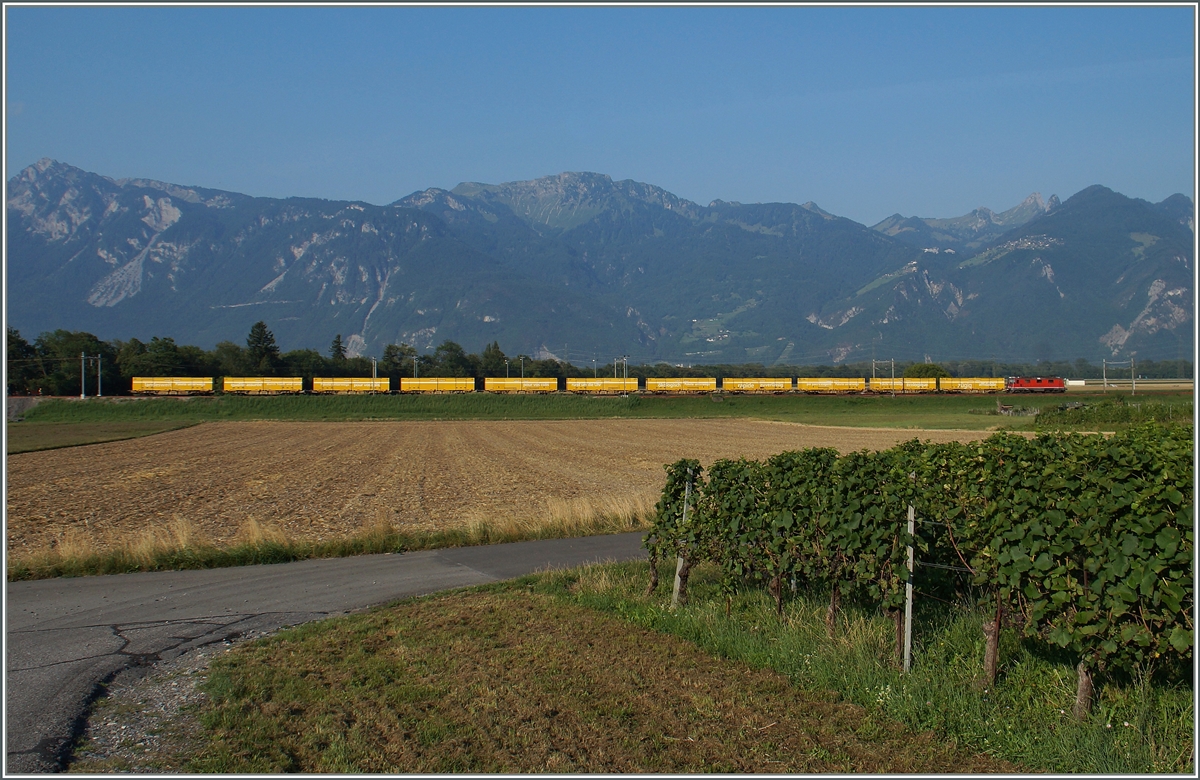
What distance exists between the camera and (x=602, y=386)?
4838 inches

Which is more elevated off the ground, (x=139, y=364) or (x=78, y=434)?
(x=139, y=364)

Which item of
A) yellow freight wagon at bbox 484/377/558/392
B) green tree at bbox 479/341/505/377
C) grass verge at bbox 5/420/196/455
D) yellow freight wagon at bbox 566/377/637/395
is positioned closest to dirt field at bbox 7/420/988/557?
grass verge at bbox 5/420/196/455

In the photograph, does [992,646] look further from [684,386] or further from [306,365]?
[306,365]

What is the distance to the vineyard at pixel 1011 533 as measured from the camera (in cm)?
598

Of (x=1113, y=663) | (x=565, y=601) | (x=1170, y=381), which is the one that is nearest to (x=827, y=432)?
(x=565, y=601)

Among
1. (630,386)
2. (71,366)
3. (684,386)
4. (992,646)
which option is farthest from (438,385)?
(992,646)

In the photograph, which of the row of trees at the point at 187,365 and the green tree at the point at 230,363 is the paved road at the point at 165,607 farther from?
the green tree at the point at 230,363

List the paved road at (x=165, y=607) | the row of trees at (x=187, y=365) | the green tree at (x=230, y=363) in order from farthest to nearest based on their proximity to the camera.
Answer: the green tree at (x=230, y=363) → the row of trees at (x=187, y=365) → the paved road at (x=165, y=607)

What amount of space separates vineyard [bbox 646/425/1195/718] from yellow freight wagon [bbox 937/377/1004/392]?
4836 inches

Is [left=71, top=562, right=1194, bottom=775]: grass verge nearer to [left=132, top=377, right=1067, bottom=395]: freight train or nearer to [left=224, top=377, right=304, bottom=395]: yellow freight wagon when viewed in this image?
[left=132, top=377, right=1067, bottom=395]: freight train

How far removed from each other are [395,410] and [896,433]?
202ft

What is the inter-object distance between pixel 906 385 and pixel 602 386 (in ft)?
149

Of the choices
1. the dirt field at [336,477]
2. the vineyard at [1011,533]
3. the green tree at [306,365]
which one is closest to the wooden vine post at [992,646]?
the vineyard at [1011,533]

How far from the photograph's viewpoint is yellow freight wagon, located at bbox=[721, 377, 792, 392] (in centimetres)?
11919
